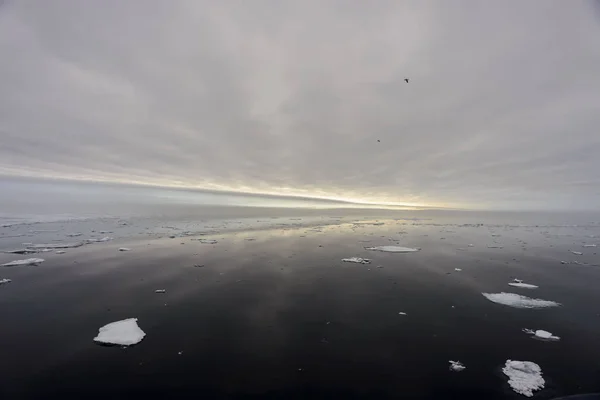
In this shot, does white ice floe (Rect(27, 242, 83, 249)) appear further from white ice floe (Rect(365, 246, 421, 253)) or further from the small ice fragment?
the small ice fragment

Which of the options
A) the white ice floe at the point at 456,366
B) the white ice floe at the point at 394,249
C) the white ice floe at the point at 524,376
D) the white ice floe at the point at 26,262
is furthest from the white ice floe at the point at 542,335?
the white ice floe at the point at 26,262

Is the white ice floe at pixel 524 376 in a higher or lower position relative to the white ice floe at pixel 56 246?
lower

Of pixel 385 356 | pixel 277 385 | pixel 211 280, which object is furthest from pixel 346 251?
pixel 277 385

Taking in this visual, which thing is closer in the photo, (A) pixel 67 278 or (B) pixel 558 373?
(B) pixel 558 373

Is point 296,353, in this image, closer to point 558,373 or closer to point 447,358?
point 447,358

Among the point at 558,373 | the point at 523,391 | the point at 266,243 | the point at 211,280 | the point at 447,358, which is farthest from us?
the point at 266,243

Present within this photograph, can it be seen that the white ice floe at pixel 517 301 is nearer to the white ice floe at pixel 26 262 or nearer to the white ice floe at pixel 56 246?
the white ice floe at pixel 26 262

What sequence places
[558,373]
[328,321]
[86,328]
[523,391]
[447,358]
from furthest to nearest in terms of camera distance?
[328,321], [86,328], [447,358], [558,373], [523,391]

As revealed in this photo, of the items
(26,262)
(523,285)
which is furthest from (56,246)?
(523,285)
